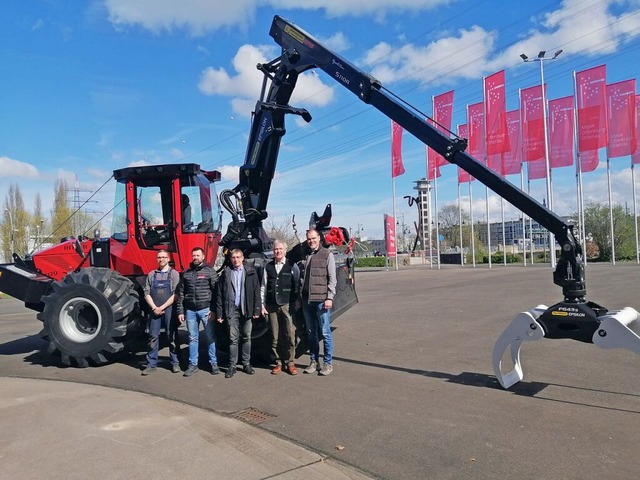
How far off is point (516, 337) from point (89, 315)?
246 inches

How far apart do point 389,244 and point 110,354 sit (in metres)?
37.0

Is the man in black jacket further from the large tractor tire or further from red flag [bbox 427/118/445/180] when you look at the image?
red flag [bbox 427/118/445/180]

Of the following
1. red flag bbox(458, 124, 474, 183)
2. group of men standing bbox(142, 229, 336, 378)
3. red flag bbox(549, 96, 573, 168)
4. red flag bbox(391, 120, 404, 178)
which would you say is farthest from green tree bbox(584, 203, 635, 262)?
group of men standing bbox(142, 229, 336, 378)

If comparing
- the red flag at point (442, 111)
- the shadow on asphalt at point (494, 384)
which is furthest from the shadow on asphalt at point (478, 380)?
the red flag at point (442, 111)

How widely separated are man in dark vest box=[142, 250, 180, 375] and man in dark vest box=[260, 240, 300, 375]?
4.48 feet

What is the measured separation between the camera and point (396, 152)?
3719 cm

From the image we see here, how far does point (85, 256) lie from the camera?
9.12 meters

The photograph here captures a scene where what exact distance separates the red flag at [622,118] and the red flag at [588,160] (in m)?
0.88

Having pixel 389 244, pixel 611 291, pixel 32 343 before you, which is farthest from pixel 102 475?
pixel 389 244

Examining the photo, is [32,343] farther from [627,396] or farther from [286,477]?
[627,396]

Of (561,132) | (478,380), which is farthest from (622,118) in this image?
(478,380)

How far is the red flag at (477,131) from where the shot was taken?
3275 cm

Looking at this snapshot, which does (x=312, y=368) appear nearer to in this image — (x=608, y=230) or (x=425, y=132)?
(x=425, y=132)

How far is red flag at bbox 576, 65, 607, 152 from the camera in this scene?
2928 centimetres
